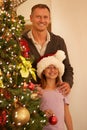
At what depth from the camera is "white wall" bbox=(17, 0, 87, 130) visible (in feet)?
10.3

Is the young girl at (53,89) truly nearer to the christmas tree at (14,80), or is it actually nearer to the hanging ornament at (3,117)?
the christmas tree at (14,80)

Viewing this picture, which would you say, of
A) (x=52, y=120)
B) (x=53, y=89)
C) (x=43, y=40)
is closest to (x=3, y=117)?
(x=52, y=120)

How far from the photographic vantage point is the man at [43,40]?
8.42ft

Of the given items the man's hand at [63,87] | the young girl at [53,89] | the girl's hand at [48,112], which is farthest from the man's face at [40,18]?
the girl's hand at [48,112]

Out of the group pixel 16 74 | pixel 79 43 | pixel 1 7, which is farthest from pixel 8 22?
pixel 79 43

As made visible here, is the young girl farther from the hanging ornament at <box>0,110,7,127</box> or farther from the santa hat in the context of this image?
the hanging ornament at <box>0,110,7,127</box>

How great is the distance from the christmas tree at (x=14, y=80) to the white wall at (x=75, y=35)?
1.14m

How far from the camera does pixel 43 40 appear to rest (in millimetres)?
2658

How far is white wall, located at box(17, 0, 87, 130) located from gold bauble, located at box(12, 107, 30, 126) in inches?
54.3

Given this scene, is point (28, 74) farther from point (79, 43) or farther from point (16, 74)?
point (79, 43)

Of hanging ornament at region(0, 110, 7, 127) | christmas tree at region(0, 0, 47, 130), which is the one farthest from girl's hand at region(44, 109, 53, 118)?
hanging ornament at region(0, 110, 7, 127)

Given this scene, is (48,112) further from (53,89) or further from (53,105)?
(53,89)

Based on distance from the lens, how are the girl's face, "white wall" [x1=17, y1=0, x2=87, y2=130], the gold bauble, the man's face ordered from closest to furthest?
1. the gold bauble
2. the girl's face
3. the man's face
4. "white wall" [x1=17, y1=0, x2=87, y2=130]

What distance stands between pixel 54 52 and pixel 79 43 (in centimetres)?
62
